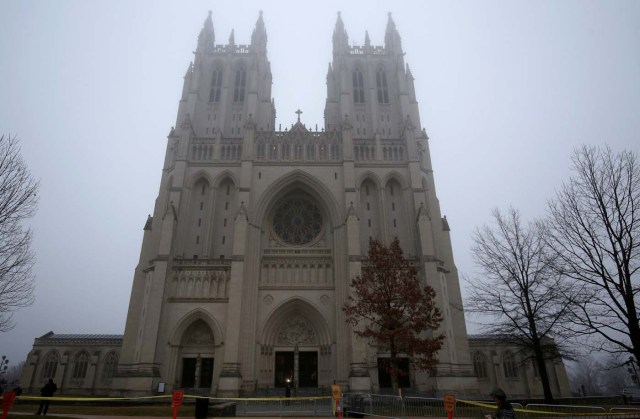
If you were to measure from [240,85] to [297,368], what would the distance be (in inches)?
1149

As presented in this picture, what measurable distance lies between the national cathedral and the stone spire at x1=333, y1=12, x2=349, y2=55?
2.55 m

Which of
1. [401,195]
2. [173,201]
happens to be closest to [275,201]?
[173,201]

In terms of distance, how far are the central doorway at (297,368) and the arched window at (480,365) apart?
16.9 m

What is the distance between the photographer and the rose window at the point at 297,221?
33875mm

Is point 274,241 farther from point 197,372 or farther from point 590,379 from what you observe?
point 590,379

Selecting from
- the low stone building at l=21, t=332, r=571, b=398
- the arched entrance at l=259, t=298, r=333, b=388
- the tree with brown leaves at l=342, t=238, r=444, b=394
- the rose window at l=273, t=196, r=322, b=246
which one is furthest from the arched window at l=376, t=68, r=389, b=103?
the low stone building at l=21, t=332, r=571, b=398

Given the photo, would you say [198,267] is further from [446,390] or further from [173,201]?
[446,390]

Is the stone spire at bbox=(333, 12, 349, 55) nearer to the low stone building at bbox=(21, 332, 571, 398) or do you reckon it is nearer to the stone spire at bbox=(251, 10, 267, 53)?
the stone spire at bbox=(251, 10, 267, 53)

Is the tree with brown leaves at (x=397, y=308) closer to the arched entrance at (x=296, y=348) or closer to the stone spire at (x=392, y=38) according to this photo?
the arched entrance at (x=296, y=348)

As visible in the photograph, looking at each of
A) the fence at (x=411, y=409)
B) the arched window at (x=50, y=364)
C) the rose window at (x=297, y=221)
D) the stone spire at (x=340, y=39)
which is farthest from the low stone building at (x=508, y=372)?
the arched window at (x=50, y=364)

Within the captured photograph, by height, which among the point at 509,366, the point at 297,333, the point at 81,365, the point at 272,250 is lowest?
the point at 509,366

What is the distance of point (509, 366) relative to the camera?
119ft

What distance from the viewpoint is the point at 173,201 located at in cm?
3170

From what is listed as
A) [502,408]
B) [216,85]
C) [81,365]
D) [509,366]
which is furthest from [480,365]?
[81,365]
